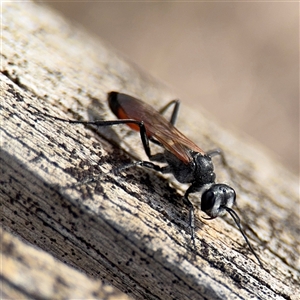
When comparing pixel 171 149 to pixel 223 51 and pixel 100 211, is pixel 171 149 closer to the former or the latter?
pixel 100 211

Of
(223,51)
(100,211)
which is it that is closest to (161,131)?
(100,211)

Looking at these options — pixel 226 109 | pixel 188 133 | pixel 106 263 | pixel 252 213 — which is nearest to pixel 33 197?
pixel 106 263

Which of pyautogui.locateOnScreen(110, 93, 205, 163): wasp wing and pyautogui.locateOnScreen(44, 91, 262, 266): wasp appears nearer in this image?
pyautogui.locateOnScreen(44, 91, 262, 266): wasp

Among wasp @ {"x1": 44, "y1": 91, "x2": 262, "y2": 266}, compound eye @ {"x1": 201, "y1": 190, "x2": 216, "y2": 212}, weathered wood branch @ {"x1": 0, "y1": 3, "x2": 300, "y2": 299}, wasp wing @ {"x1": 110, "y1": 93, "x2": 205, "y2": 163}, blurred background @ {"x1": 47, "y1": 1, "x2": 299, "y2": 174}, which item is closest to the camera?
weathered wood branch @ {"x1": 0, "y1": 3, "x2": 300, "y2": 299}

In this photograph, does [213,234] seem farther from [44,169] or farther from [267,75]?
[267,75]

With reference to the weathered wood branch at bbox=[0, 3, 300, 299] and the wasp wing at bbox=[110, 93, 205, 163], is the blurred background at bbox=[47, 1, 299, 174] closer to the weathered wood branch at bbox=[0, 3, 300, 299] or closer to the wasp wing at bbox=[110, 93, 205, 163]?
the wasp wing at bbox=[110, 93, 205, 163]

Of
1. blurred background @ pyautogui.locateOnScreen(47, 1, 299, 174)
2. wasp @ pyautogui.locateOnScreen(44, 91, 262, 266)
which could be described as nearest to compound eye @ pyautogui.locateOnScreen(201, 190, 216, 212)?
wasp @ pyautogui.locateOnScreen(44, 91, 262, 266)
